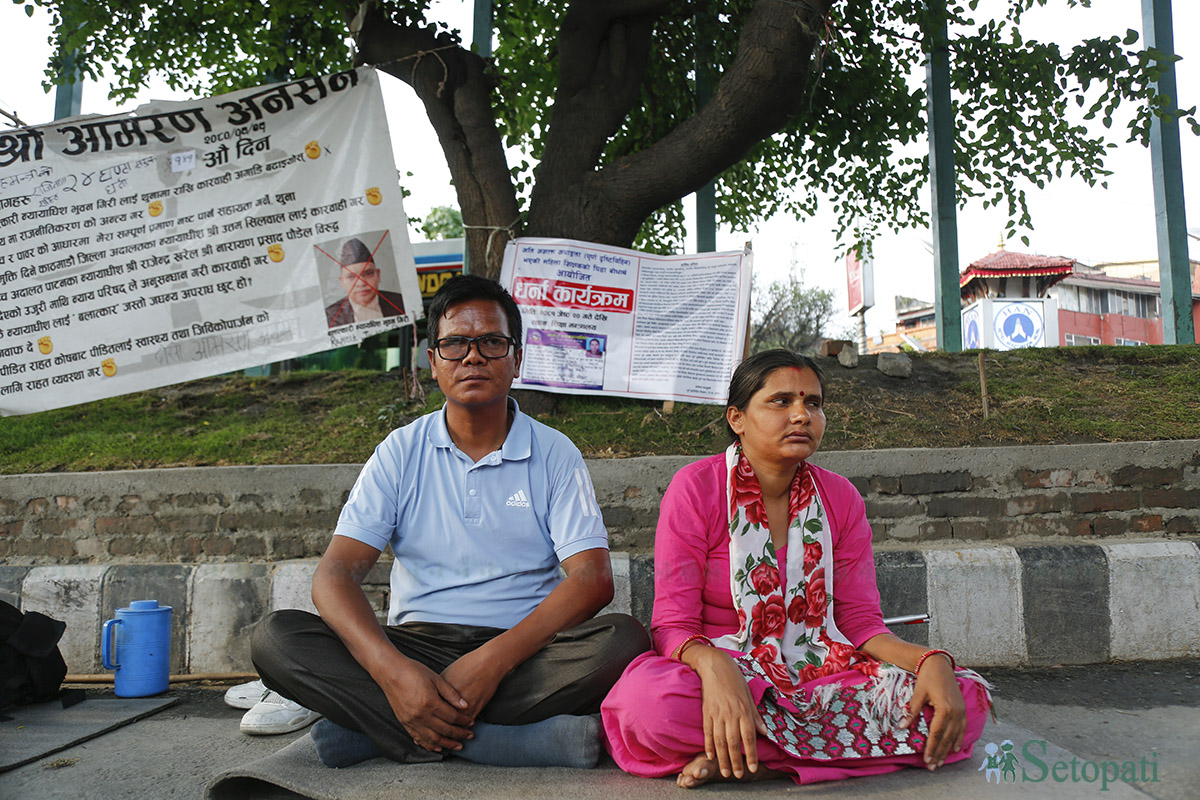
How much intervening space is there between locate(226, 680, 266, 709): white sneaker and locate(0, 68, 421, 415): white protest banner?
2.26m

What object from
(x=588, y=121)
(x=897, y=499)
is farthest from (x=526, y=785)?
(x=588, y=121)

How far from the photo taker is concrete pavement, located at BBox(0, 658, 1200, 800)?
2037mm

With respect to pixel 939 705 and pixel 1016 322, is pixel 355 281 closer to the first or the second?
pixel 939 705

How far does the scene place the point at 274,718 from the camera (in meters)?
2.85

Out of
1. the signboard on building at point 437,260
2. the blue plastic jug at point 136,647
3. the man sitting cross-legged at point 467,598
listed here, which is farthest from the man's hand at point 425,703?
the signboard on building at point 437,260

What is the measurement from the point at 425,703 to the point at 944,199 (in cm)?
621

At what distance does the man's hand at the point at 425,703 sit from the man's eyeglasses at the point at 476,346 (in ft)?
3.03

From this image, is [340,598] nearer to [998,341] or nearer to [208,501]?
[208,501]

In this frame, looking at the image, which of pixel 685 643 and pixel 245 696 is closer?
pixel 685 643

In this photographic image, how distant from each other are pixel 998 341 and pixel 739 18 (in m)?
20.4

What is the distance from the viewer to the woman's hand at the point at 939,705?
201 cm

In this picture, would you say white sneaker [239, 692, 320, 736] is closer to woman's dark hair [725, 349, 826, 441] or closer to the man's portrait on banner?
woman's dark hair [725, 349, 826, 441]

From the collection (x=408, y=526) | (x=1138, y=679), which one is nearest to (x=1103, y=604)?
(x=1138, y=679)

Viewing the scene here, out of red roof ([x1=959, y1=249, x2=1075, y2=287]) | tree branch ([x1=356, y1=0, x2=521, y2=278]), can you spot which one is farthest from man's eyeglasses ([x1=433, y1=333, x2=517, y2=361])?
red roof ([x1=959, y1=249, x2=1075, y2=287])
